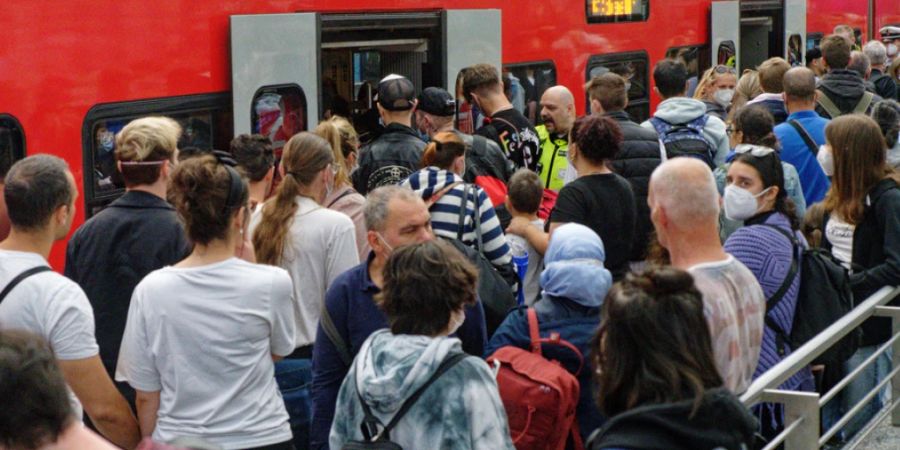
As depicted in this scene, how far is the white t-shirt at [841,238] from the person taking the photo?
552 centimetres

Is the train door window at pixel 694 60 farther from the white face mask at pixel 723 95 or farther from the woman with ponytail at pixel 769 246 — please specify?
the woman with ponytail at pixel 769 246

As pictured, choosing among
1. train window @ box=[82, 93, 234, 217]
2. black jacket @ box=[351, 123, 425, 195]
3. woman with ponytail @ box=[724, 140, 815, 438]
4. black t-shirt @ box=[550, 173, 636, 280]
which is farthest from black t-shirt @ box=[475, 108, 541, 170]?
woman with ponytail @ box=[724, 140, 815, 438]

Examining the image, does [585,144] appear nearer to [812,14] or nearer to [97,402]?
[97,402]

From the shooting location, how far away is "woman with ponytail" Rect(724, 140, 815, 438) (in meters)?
4.47

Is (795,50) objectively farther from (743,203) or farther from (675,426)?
(675,426)

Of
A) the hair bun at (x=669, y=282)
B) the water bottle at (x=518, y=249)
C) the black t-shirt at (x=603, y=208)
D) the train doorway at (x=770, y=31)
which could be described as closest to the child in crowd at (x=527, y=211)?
the water bottle at (x=518, y=249)

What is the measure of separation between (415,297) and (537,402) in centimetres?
71

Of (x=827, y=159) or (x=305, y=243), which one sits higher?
(x=827, y=159)

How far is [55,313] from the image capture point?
3.71 meters

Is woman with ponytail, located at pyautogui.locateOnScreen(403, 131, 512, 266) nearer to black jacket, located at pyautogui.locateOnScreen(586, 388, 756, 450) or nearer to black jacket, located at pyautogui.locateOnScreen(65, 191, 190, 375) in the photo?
black jacket, located at pyautogui.locateOnScreen(65, 191, 190, 375)

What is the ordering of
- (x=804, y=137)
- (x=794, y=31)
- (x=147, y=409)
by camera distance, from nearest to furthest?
1. (x=147, y=409)
2. (x=804, y=137)
3. (x=794, y=31)

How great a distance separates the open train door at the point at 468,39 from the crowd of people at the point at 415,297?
7.22 ft

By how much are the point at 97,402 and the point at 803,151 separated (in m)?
4.37

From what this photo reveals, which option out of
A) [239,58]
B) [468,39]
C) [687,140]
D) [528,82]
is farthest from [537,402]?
[528,82]
